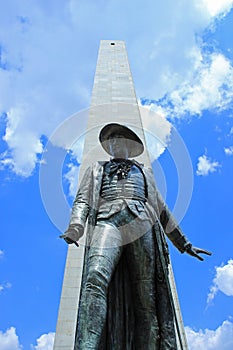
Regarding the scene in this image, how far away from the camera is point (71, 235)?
3771mm

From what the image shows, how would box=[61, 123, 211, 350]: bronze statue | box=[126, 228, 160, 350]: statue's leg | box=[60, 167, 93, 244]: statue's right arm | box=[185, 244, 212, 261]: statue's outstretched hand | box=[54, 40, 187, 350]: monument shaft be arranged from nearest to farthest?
box=[61, 123, 211, 350]: bronze statue
box=[126, 228, 160, 350]: statue's leg
box=[60, 167, 93, 244]: statue's right arm
box=[185, 244, 212, 261]: statue's outstretched hand
box=[54, 40, 187, 350]: monument shaft

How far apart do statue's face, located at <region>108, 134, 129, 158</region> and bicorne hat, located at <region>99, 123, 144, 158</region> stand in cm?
4

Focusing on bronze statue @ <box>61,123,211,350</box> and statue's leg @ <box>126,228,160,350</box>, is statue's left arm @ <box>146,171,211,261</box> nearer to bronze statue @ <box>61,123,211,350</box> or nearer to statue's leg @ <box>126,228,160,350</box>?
bronze statue @ <box>61,123,211,350</box>

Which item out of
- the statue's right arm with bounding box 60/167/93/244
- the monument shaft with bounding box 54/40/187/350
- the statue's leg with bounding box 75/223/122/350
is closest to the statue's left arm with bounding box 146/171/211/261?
the statue's right arm with bounding box 60/167/93/244

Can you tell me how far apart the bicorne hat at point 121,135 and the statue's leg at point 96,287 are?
1.51 meters

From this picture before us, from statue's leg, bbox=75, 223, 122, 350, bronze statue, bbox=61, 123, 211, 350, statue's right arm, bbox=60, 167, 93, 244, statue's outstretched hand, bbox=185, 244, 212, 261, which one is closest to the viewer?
statue's leg, bbox=75, 223, 122, 350

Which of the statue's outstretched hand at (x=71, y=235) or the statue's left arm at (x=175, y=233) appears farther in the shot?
the statue's left arm at (x=175, y=233)

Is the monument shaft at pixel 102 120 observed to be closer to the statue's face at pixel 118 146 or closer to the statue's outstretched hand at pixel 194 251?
the statue's outstretched hand at pixel 194 251

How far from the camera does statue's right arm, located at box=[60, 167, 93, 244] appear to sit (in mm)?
3783

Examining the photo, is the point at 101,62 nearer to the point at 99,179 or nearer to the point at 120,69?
the point at 120,69

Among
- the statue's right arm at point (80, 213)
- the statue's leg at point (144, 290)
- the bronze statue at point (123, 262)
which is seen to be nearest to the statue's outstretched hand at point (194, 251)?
the bronze statue at point (123, 262)

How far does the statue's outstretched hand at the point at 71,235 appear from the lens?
12.3 feet

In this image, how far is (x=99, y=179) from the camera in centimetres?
451

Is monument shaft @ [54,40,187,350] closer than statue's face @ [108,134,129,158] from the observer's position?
No
